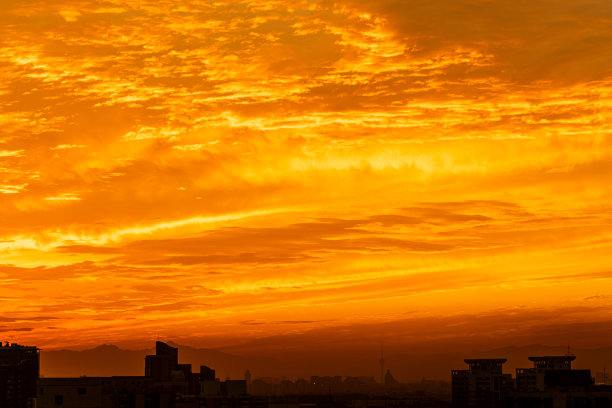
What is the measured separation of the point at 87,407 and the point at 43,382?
2559cm

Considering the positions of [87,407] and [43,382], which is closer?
[87,407]

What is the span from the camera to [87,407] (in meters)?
176

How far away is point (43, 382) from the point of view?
652ft
